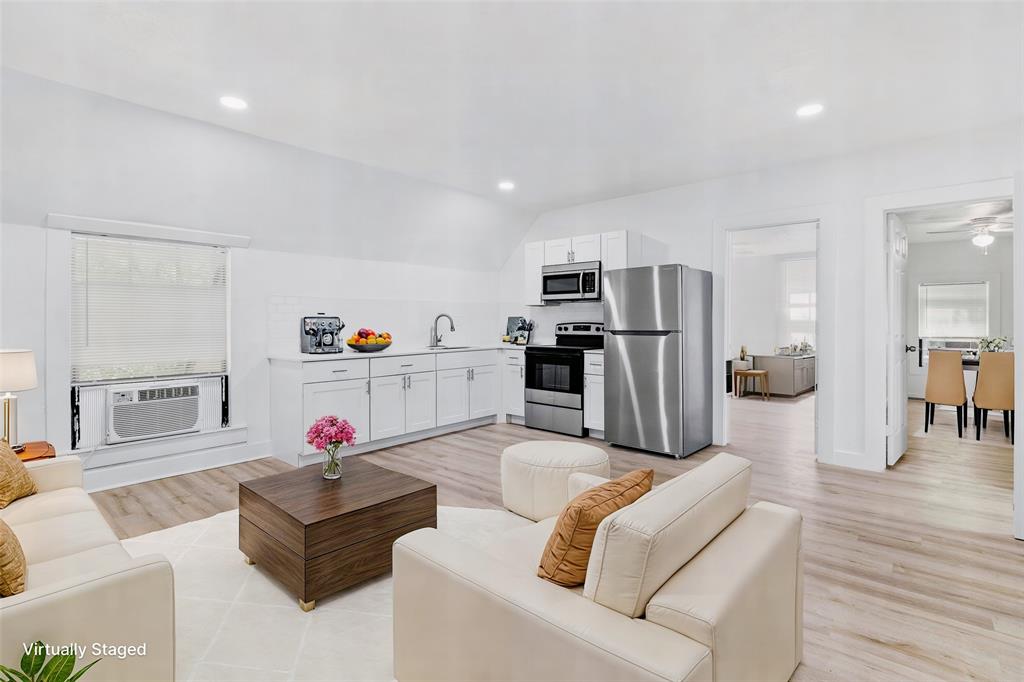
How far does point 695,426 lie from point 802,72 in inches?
118

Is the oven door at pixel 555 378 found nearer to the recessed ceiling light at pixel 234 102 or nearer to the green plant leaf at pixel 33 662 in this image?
the recessed ceiling light at pixel 234 102

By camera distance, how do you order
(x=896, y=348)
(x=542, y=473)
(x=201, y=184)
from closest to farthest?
(x=542, y=473) → (x=201, y=184) → (x=896, y=348)

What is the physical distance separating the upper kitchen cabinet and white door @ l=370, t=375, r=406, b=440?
1.94 meters

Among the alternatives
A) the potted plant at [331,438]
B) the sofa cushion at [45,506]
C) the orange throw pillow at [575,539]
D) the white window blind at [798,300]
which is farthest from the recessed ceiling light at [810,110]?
the white window blind at [798,300]

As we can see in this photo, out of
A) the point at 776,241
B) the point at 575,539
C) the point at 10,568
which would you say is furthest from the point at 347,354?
the point at 776,241

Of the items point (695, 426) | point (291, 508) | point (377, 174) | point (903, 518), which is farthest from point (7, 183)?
point (903, 518)

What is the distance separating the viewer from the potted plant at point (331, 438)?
272 centimetres

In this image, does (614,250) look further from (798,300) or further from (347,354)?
(798,300)

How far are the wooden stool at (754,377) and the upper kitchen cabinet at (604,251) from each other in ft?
13.7

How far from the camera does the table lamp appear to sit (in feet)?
9.57

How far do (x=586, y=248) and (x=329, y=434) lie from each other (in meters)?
3.73

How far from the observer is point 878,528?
125 inches

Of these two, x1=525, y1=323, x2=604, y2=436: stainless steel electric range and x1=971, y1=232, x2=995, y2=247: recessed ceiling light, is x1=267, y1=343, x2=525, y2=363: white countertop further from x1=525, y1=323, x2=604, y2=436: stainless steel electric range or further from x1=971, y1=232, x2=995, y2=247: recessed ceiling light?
x1=971, y1=232, x2=995, y2=247: recessed ceiling light

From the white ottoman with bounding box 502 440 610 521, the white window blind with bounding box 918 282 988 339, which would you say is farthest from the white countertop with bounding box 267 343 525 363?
the white window blind with bounding box 918 282 988 339
